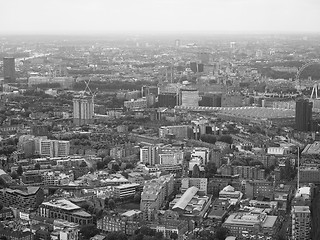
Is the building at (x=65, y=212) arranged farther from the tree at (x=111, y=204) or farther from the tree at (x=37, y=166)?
the tree at (x=37, y=166)

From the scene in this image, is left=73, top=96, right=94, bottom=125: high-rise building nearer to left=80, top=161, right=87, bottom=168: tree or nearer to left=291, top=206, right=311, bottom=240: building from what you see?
left=80, top=161, right=87, bottom=168: tree

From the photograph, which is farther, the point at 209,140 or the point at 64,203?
the point at 209,140

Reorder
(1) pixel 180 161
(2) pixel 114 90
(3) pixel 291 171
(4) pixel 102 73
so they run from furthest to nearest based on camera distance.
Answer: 1. (4) pixel 102 73
2. (2) pixel 114 90
3. (1) pixel 180 161
4. (3) pixel 291 171

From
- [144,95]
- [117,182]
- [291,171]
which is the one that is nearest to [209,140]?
[291,171]

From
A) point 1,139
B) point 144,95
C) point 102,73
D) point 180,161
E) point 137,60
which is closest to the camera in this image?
point 180,161

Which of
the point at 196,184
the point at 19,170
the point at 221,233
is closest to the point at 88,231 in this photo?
the point at 221,233

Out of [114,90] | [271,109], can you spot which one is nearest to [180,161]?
[271,109]

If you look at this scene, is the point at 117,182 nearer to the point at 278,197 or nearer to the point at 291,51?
the point at 278,197
